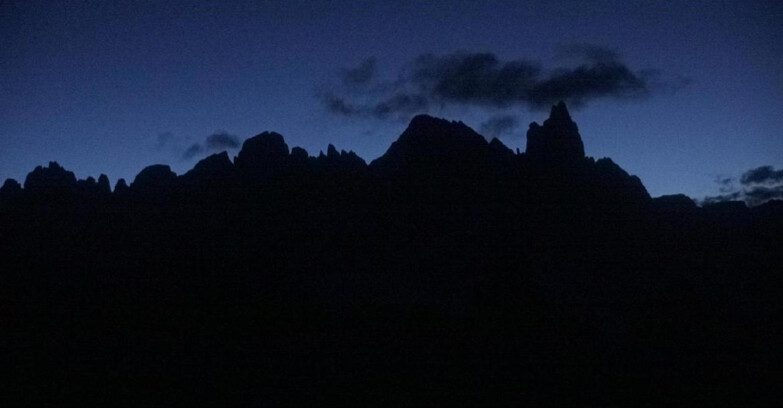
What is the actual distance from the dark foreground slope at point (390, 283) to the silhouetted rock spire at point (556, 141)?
0.40 m

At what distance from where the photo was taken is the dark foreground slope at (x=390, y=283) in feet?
158

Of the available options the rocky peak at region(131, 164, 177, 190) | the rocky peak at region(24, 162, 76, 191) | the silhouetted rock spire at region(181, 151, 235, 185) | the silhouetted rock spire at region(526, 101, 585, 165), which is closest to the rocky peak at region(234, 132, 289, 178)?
the silhouetted rock spire at region(181, 151, 235, 185)

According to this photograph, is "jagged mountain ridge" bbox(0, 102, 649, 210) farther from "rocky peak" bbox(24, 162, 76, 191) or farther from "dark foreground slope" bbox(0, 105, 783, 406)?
"dark foreground slope" bbox(0, 105, 783, 406)

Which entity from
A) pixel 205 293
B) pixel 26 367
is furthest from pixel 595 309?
pixel 26 367

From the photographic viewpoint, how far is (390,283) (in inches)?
2822

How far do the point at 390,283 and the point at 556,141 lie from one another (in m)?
41.4

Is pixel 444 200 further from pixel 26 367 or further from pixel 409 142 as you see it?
pixel 26 367

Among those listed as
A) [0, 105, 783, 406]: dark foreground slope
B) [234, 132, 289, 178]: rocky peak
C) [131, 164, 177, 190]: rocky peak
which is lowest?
[0, 105, 783, 406]: dark foreground slope

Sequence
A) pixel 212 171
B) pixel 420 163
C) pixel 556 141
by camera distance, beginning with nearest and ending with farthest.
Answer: pixel 212 171
pixel 420 163
pixel 556 141

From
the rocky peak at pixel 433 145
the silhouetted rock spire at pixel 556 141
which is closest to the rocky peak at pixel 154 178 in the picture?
the rocky peak at pixel 433 145

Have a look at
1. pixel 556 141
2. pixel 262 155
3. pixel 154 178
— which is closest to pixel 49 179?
pixel 154 178

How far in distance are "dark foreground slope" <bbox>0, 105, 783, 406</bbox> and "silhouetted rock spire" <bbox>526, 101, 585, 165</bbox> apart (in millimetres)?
396

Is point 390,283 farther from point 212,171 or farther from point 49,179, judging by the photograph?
point 49,179

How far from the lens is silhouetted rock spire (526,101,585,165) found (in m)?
85.1
